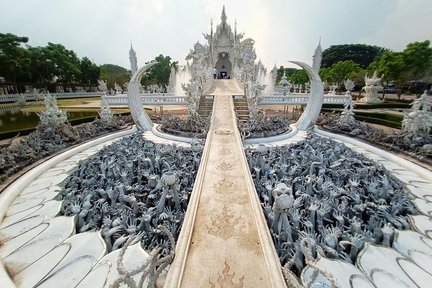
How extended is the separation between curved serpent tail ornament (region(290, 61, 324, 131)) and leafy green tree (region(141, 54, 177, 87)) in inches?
1493

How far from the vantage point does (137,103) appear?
543 inches

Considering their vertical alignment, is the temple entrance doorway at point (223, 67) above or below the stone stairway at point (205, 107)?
above

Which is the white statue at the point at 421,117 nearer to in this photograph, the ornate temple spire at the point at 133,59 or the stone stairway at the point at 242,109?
the stone stairway at the point at 242,109

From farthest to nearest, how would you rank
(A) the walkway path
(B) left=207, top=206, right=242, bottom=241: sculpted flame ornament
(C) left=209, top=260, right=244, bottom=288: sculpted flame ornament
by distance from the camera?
(B) left=207, top=206, right=242, bottom=241: sculpted flame ornament < (A) the walkway path < (C) left=209, top=260, right=244, bottom=288: sculpted flame ornament

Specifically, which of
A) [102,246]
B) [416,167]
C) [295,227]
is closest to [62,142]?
[102,246]

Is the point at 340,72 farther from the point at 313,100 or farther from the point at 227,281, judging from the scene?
the point at 227,281

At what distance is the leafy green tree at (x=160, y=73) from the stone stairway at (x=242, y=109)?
3263 cm

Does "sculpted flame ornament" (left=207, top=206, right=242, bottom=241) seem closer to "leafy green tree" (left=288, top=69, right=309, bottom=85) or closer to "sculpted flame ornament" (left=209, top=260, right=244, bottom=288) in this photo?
"sculpted flame ornament" (left=209, top=260, right=244, bottom=288)

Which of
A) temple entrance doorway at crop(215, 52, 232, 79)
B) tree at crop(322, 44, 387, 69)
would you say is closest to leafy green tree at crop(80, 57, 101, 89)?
temple entrance doorway at crop(215, 52, 232, 79)

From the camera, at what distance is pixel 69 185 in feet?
23.1

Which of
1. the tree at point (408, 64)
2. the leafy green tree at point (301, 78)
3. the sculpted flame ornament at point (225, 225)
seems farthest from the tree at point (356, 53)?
the sculpted flame ornament at point (225, 225)

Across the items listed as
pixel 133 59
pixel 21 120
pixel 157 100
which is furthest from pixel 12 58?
pixel 157 100

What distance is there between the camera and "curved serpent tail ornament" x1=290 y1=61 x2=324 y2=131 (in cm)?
1308

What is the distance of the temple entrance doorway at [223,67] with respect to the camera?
3762 centimetres
